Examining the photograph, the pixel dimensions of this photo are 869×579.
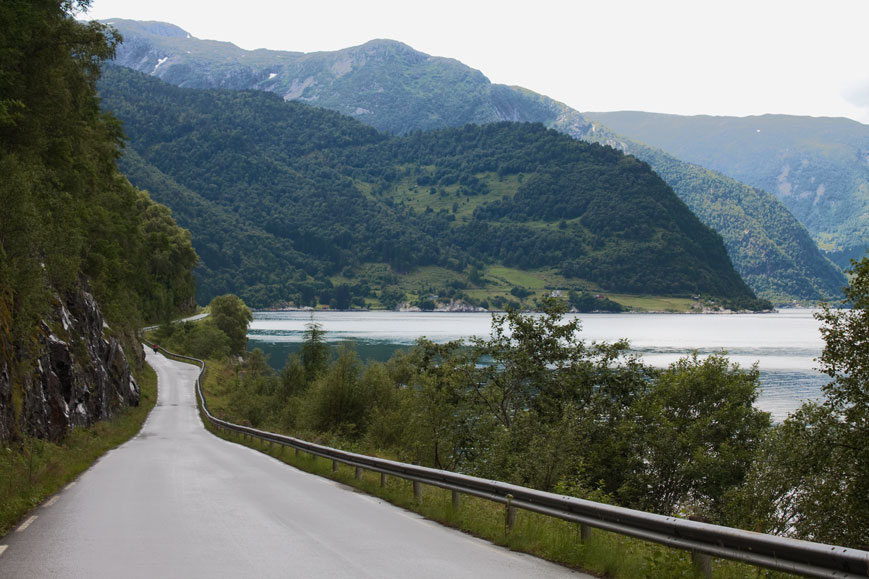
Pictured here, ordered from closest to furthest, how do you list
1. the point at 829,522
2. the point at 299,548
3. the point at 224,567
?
the point at 224,567
the point at 299,548
the point at 829,522

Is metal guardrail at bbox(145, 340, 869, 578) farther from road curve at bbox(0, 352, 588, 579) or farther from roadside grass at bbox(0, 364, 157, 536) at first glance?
roadside grass at bbox(0, 364, 157, 536)

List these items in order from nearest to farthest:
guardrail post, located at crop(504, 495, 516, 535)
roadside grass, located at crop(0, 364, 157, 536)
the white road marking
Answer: guardrail post, located at crop(504, 495, 516, 535) → the white road marking → roadside grass, located at crop(0, 364, 157, 536)

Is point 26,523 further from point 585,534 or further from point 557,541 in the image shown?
point 585,534

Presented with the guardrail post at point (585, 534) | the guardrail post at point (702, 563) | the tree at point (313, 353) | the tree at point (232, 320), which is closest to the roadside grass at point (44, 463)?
the guardrail post at point (585, 534)

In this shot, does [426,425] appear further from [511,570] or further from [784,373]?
[784,373]

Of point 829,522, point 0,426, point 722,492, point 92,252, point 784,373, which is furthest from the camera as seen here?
point 784,373

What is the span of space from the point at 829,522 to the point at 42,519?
47.0 feet

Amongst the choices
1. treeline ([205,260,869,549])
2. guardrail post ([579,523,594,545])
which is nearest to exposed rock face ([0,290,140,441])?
treeline ([205,260,869,549])

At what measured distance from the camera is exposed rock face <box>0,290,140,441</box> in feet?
64.4

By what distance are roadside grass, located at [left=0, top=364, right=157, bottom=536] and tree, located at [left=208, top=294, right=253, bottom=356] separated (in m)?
75.4

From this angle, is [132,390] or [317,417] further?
[132,390]

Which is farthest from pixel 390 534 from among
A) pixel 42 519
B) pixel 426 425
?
pixel 426 425

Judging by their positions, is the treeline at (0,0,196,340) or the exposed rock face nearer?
the exposed rock face

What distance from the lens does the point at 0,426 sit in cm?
1745
